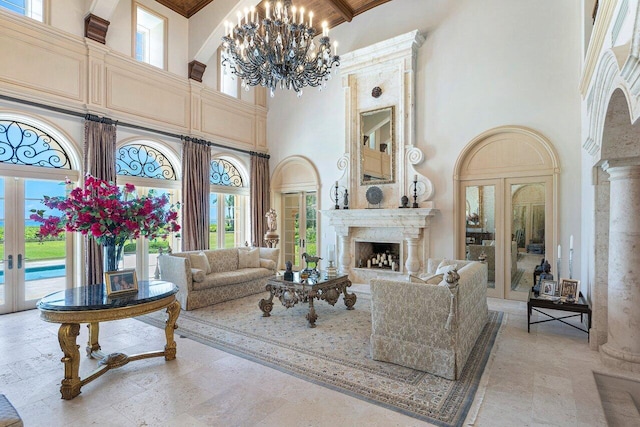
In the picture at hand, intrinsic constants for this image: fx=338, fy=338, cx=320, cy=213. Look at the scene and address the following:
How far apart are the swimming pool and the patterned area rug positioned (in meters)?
2.11

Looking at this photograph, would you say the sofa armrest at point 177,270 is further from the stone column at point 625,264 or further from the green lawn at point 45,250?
the stone column at point 625,264

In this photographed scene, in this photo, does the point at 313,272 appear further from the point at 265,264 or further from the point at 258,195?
the point at 258,195

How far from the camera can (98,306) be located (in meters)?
2.78

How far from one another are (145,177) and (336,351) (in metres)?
5.22

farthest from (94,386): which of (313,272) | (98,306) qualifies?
(313,272)

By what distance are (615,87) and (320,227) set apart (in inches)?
243

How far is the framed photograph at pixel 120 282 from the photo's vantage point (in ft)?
10.1

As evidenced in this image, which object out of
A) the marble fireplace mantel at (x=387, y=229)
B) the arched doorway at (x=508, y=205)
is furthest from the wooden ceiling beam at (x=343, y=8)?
the marble fireplace mantel at (x=387, y=229)

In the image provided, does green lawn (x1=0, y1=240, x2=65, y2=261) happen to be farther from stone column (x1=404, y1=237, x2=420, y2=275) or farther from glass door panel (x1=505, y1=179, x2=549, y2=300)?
glass door panel (x1=505, y1=179, x2=549, y2=300)

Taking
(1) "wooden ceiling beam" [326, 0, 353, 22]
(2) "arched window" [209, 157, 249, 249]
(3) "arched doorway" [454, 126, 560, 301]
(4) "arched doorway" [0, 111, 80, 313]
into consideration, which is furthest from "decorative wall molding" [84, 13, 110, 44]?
(3) "arched doorway" [454, 126, 560, 301]

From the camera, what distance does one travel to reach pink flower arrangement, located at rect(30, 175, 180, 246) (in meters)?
2.93

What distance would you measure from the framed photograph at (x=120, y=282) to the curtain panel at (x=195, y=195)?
153 inches

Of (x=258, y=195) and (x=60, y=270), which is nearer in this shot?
(x=60, y=270)

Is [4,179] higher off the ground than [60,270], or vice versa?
[4,179]
